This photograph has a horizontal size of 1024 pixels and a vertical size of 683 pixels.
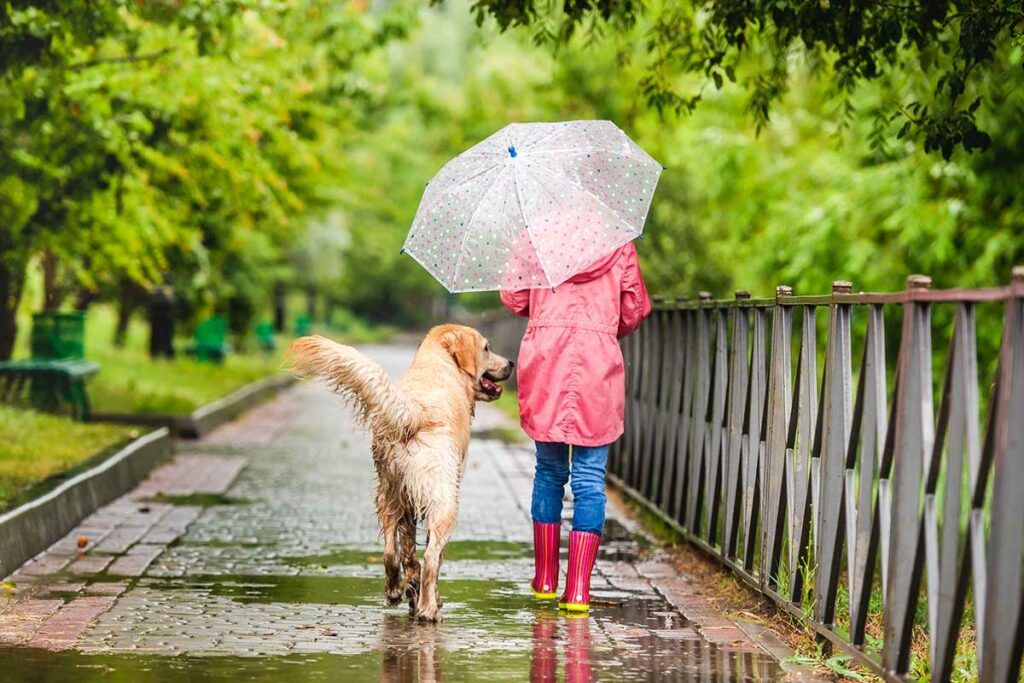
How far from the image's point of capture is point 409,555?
7.53 metres

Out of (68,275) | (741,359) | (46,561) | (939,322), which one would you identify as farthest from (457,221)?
(68,275)

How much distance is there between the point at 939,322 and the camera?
15375mm

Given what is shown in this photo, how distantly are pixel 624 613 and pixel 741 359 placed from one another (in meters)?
1.53

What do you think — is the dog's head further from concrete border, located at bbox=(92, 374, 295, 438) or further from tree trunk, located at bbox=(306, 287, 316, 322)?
tree trunk, located at bbox=(306, 287, 316, 322)

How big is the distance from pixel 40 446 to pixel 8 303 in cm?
535

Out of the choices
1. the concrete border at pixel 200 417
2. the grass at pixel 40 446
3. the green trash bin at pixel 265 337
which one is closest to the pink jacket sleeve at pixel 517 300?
the grass at pixel 40 446

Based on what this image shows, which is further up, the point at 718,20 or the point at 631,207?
the point at 718,20

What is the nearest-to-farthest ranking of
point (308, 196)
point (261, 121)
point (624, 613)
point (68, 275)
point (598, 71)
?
point (624, 613) < point (261, 121) < point (68, 275) < point (308, 196) < point (598, 71)

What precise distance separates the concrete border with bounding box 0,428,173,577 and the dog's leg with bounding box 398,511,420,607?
6.91ft

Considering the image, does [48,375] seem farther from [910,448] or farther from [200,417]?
[910,448]

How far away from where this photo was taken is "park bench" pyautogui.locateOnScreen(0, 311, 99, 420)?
15.0 meters

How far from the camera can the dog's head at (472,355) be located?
773 cm

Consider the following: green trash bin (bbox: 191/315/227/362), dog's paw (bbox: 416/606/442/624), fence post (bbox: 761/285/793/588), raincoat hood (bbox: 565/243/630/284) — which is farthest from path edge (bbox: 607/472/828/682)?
green trash bin (bbox: 191/315/227/362)

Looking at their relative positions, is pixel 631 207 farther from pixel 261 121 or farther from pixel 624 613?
pixel 261 121
